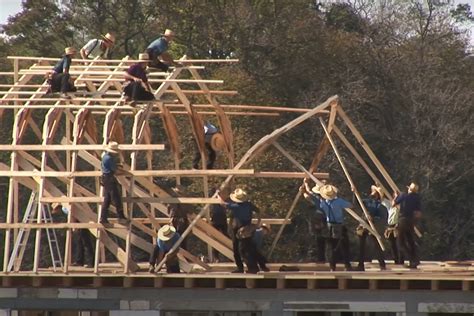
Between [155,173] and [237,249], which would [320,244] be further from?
[155,173]

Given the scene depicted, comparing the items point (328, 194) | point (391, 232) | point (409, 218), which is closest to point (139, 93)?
point (328, 194)

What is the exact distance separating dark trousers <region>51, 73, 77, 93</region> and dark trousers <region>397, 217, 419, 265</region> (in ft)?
27.1

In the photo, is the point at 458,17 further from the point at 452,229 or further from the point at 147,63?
the point at 147,63

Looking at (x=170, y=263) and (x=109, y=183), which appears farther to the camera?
(x=170, y=263)

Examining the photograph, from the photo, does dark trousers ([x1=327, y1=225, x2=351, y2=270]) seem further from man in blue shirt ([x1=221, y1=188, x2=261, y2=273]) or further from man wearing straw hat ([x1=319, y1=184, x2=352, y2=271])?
man in blue shirt ([x1=221, y1=188, x2=261, y2=273])

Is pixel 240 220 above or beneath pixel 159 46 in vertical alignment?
beneath

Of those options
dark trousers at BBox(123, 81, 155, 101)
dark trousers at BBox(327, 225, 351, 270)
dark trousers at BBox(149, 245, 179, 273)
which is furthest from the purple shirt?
dark trousers at BBox(327, 225, 351, 270)

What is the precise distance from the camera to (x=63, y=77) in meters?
41.8

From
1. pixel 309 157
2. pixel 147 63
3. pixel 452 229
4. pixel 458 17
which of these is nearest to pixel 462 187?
pixel 452 229

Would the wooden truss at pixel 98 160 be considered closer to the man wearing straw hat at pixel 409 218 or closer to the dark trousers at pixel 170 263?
the dark trousers at pixel 170 263

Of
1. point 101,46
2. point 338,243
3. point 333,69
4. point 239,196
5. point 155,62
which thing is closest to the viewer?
point 239,196

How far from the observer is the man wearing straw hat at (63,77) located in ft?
137

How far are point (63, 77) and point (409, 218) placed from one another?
28.4 feet

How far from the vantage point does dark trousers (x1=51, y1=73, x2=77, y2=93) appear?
4178cm
